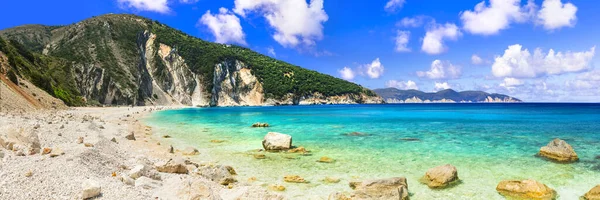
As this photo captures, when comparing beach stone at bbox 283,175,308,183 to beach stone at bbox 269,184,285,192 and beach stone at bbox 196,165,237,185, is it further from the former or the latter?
beach stone at bbox 196,165,237,185

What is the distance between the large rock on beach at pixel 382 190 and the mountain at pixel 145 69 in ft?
204

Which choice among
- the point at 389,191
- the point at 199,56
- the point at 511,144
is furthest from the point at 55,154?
the point at 199,56

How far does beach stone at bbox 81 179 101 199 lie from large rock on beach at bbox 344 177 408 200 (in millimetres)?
5546

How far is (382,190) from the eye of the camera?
8891mm

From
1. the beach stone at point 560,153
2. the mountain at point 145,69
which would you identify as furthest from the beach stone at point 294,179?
the mountain at point 145,69

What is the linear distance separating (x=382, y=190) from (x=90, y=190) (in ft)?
22.8

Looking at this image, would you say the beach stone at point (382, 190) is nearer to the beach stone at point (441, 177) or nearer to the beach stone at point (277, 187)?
the beach stone at point (441, 177)

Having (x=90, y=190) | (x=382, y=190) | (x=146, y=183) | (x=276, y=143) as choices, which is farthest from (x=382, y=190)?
(x=276, y=143)

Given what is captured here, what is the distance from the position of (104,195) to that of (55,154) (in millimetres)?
3516

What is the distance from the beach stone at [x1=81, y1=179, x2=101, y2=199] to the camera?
579cm

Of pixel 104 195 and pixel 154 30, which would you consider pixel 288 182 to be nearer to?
pixel 104 195

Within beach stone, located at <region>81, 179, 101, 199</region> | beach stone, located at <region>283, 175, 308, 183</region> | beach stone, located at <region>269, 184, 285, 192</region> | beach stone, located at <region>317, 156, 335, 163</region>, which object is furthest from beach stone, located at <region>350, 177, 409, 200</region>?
beach stone, located at <region>81, 179, 101, 199</region>

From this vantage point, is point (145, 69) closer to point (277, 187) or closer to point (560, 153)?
point (277, 187)

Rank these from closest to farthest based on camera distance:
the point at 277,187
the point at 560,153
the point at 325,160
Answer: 1. the point at 277,187
2. the point at 325,160
3. the point at 560,153
